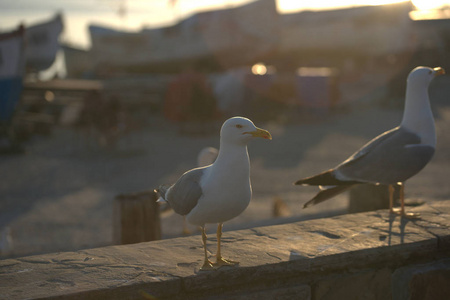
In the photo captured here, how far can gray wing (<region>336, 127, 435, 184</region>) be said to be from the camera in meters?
4.45

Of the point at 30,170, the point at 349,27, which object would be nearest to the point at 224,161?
the point at 30,170

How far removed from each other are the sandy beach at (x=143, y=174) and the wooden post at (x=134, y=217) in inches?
35.8

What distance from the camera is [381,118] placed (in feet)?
70.9

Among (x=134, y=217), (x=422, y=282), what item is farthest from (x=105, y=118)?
(x=422, y=282)

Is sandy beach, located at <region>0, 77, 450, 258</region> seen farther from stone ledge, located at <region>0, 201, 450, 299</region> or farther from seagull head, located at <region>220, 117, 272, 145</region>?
seagull head, located at <region>220, 117, 272, 145</region>

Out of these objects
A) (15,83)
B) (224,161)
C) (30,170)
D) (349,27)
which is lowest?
(30,170)

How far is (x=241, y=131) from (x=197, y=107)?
16.7 meters

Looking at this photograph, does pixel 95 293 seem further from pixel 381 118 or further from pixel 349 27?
pixel 349 27

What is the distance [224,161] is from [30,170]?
1175 cm

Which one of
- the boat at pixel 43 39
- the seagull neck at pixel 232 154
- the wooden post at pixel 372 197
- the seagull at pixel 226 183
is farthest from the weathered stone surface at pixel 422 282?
the boat at pixel 43 39

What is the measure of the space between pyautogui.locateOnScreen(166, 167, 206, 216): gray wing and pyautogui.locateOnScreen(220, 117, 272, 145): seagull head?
0.33 m

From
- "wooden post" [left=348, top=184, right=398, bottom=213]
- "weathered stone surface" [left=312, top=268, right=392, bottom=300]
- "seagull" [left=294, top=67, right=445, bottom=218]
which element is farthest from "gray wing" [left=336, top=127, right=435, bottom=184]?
"weathered stone surface" [left=312, top=268, right=392, bottom=300]

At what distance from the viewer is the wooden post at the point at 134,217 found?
5371 millimetres

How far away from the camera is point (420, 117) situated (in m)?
4.54
